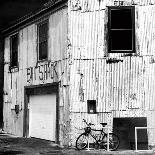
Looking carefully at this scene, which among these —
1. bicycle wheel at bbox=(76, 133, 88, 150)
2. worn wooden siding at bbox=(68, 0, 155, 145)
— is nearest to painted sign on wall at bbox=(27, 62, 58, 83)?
worn wooden siding at bbox=(68, 0, 155, 145)

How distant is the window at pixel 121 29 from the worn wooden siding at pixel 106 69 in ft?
0.69

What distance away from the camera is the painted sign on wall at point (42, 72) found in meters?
18.4

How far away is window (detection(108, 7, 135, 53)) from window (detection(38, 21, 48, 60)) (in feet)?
12.8

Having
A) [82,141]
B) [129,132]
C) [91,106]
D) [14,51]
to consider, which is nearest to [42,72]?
[91,106]

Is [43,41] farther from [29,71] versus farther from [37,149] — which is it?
[37,149]

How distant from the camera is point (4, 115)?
2391cm

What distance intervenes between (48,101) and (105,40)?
4458 mm

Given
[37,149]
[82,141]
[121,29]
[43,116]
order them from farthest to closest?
1. [43,116]
2. [121,29]
3. [82,141]
4. [37,149]

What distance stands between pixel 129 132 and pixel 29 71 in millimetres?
6455

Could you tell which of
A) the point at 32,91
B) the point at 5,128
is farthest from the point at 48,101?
the point at 5,128

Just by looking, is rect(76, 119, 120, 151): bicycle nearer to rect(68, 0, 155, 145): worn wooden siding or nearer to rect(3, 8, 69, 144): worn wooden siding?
rect(68, 0, 155, 145): worn wooden siding

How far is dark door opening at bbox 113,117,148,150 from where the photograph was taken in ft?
55.2

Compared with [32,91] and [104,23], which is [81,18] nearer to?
[104,23]

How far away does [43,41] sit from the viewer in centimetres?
1952
